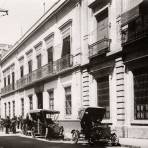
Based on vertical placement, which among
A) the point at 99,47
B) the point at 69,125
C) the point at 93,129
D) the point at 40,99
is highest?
the point at 99,47

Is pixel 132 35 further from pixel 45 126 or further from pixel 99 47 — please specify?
pixel 45 126

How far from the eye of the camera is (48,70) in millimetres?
28750

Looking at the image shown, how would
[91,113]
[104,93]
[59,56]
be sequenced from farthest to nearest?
[59,56] → [104,93] → [91,113]

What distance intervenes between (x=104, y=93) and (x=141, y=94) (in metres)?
3.62

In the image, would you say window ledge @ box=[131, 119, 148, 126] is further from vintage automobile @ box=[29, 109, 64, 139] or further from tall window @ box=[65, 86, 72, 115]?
tall window @ box=[65, 86, 72, 115]

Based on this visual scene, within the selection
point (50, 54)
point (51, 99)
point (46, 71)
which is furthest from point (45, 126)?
point (50, 54)

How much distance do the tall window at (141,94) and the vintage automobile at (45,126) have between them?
4.73 meters

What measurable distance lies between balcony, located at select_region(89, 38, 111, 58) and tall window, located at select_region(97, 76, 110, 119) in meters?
1.40

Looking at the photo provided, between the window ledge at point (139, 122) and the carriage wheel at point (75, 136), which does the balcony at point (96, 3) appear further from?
the carriage wheel at point (75, 136)

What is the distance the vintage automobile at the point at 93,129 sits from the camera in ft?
53.3

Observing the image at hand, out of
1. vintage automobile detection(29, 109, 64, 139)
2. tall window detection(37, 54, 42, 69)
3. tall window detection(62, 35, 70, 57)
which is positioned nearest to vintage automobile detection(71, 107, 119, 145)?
vintage automobile detection(29, 109, 64, 139)

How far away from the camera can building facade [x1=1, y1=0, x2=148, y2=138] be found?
1747 centimetres

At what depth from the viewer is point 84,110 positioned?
1753cm

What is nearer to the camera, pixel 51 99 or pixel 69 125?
pixel 69 125
